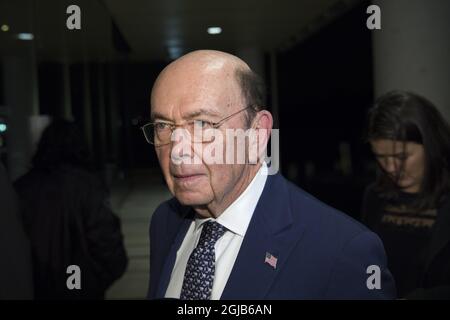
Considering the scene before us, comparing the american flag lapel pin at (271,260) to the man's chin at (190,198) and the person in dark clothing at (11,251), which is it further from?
the person in dark clothing at (11,251)

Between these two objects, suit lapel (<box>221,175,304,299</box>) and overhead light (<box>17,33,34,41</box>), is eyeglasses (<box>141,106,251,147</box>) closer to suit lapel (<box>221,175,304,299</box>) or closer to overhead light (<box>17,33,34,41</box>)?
suit lapel (<box>221,175,304,299</box>)

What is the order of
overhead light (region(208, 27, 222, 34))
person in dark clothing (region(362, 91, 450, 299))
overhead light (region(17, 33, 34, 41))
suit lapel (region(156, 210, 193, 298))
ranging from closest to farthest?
suit lapel (region(156, 210, 193, 298))
person in dark clothing (region(362, 91, 450, 299))
overhead light (region(208, 27, 222, 34))
overhead light (region(17, 33, 34, 41))

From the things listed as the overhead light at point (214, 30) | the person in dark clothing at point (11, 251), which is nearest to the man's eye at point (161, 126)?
the person in dark clothing at point (11, 251)

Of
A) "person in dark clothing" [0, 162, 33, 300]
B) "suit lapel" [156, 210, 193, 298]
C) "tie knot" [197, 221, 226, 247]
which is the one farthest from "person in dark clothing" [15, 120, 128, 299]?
"tie knot" [197, 221, 226, 247]

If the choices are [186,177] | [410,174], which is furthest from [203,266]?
[410,174]

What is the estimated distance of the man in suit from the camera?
823 millimetres

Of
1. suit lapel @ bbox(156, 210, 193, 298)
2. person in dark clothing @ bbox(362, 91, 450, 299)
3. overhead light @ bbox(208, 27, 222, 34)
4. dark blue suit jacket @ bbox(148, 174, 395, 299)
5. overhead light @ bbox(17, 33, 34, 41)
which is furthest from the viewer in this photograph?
overhead light @ bbox(17, 33, 34, 41)

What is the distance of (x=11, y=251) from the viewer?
1.35m

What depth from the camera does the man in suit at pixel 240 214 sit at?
823mm

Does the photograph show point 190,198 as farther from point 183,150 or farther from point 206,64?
point 206,64

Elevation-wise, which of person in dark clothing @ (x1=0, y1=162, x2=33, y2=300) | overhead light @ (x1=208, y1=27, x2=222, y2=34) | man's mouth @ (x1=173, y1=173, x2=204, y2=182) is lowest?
person in dark clothing @ (x1=0, y1=162, x2=33, y2=300)

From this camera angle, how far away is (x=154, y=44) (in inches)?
65.5

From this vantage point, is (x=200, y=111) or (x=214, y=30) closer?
(x=200, y=111)

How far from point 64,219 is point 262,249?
3.82 feet
